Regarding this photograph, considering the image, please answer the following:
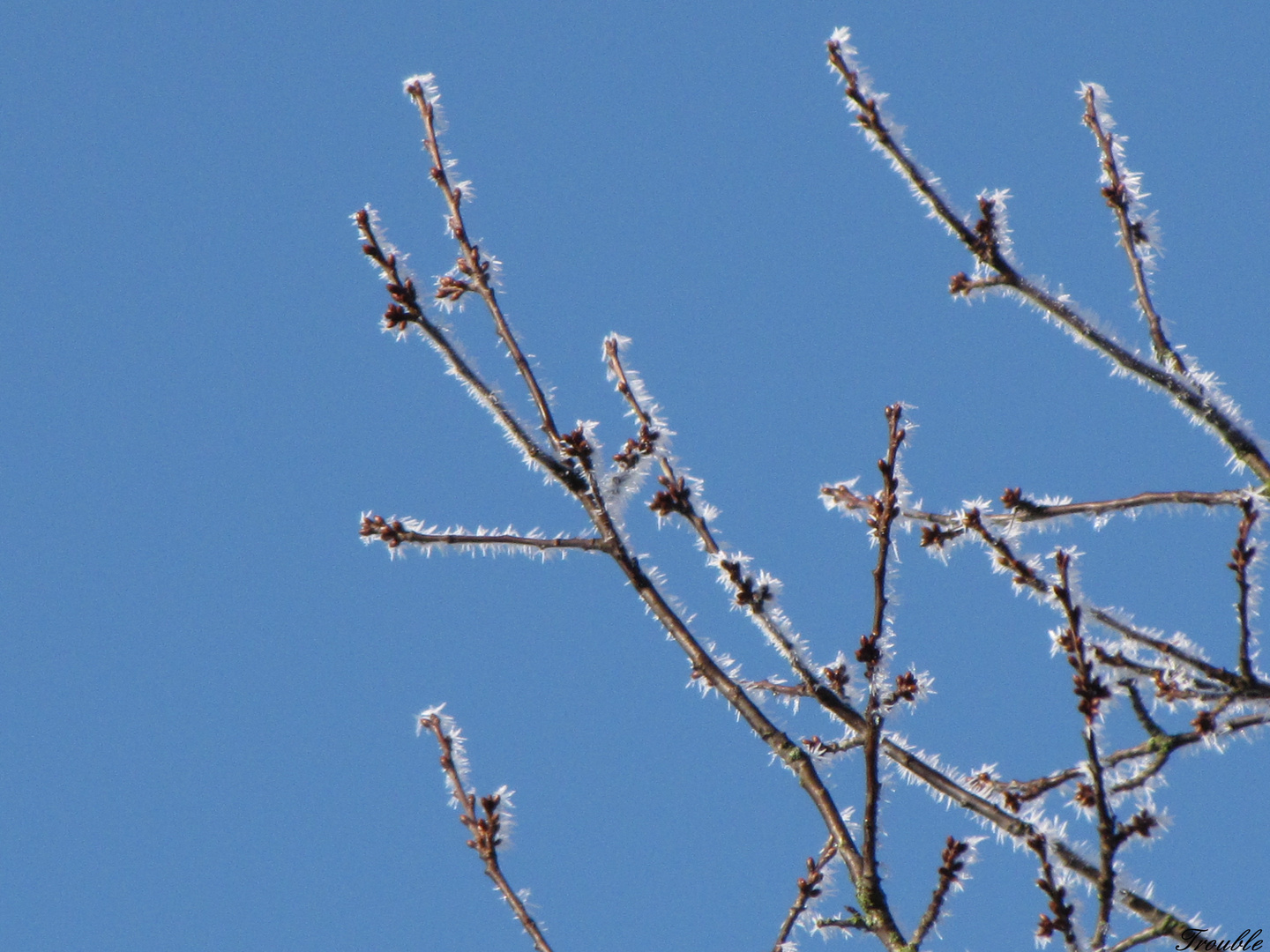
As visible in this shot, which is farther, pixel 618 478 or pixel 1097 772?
pixel 618 478

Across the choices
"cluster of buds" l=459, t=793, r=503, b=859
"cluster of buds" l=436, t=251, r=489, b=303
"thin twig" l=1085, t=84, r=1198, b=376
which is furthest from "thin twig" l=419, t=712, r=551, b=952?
"thin twig" l=1085, t=84, r=1198, b=376

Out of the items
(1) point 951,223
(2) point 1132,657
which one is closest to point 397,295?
(1) point 951,223

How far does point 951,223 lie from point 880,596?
1.27 m

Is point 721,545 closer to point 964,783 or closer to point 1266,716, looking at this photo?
point 964,783

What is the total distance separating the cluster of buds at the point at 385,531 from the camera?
3.02 m

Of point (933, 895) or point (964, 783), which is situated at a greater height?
point (964, 783)

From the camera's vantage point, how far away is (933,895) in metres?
2.85

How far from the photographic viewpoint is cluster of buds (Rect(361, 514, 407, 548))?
9.89 ft

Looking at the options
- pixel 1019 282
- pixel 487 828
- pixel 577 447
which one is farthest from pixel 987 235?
pixel 487 828

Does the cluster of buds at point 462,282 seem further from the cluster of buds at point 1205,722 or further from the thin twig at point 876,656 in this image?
the cluster of buds at point 1205,722

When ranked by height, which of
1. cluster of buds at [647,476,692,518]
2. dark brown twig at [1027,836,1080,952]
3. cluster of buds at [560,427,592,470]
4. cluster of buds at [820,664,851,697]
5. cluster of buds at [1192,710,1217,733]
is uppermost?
cluster of buds at [647,476,692,518]

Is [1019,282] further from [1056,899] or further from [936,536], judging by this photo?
[1056,899]

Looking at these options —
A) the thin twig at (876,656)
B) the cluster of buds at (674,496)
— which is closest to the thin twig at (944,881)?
the thin twig at (876,656)

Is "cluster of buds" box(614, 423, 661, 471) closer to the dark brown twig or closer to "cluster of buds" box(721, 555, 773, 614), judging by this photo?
"cluster of buds" box(721, 555, 773, 614)
